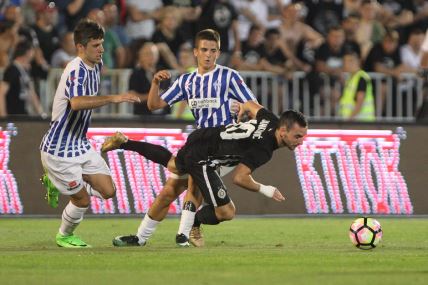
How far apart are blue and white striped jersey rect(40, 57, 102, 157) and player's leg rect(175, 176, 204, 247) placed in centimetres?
123

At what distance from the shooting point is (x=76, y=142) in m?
12.6

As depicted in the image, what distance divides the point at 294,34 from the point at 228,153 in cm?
894

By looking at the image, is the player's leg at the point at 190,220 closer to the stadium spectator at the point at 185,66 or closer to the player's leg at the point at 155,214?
the player's leg at the point at 155,214

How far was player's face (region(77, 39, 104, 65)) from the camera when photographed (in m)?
12.2

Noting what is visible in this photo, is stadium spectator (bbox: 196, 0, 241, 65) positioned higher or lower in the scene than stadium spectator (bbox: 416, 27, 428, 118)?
higher

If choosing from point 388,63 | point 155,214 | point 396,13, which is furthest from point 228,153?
point 396,13

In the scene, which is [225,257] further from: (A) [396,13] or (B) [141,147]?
(A) [396,13]

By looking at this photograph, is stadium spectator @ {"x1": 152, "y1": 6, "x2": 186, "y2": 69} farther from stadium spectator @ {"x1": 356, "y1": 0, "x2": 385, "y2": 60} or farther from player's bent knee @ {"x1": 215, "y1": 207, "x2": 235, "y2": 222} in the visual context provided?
player's bent knee @ {"x1": 215, "y1": 207, "x2": 235, "y2": 222}

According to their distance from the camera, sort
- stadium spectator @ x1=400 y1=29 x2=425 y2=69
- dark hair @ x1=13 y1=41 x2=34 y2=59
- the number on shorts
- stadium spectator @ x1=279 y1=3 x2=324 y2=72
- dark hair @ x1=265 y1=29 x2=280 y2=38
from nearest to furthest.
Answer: the number on shorts → dark hair @ x1=13 y1=41 x2=34 y2=59 → dark hair @ x1=265 y1=29 x2=280 y2=38 → stadium spectator @ x1=279 y1=3 x2=324 y2=72 → stadium spectator @ x1=400 y1=29 x2=425 y2=69

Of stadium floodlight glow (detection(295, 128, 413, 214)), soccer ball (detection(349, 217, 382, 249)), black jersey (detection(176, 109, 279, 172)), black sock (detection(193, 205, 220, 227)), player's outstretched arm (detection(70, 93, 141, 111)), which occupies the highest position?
player's outstretched arm (detection(70, 93, 141, 111))

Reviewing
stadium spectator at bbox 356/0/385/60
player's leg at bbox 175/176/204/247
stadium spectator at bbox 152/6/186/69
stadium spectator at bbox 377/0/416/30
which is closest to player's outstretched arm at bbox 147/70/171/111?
player's leg at bbox 175/176/204/247

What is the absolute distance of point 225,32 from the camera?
65.1 feet

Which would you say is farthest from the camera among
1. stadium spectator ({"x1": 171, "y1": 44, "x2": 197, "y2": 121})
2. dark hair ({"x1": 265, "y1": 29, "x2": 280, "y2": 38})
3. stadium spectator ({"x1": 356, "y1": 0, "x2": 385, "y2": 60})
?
stadium spectator ({"x1": 356, "y1": 0, "x2": 385, "y2": 60})

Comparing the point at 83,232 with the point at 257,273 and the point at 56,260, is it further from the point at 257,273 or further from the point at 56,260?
the point at 257,273
